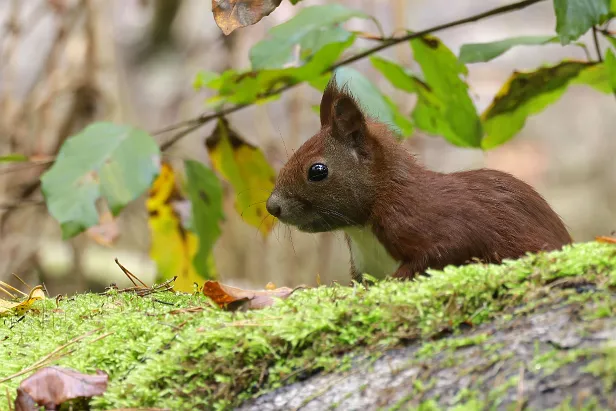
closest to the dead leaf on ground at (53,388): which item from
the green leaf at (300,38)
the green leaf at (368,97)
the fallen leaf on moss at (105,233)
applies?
the green leaf at (300,38)

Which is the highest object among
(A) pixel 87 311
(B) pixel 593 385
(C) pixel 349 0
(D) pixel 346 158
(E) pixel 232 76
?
(C) pixel 349 0

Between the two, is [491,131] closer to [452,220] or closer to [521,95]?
[521,95]

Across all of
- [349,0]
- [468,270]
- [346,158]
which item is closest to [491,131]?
[346,158]

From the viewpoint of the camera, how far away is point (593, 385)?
1.10m

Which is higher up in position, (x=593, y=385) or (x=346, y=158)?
(x=346, y=158)

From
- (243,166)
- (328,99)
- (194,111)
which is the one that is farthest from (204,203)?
(194,111)

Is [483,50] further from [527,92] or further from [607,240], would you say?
[607,240]

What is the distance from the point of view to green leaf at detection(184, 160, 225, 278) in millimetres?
2951

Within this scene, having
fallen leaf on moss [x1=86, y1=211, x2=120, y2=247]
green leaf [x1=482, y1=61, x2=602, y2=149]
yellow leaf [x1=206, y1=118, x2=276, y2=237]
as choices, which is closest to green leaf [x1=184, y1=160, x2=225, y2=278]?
yellow leaf [x1=206, y1=118, x2=276, y2=237]

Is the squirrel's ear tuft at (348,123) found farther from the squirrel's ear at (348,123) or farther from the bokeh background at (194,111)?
the bokeh background at (194,111)

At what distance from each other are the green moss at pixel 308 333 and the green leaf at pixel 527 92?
48.6 inches

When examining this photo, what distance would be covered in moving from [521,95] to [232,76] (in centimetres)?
104

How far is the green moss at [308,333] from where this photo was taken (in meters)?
1.40

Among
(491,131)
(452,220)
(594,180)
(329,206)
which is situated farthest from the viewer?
(594,180)
